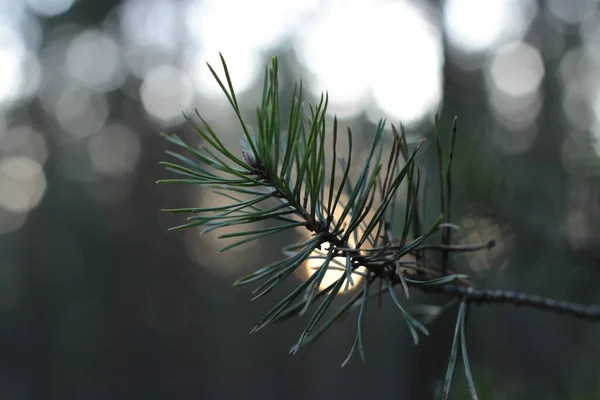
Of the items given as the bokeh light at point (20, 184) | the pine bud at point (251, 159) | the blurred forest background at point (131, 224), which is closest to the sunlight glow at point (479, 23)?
the blurred forest background at point (131, 224)

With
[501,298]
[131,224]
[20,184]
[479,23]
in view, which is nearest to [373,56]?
[479,23]

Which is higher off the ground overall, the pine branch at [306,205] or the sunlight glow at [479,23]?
the sunlight glow at [479,23]

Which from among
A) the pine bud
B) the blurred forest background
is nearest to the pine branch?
the pine bud

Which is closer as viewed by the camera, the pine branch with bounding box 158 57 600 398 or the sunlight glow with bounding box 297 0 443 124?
the pine branch with bounding box 158 57 600 398

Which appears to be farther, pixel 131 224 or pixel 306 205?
pixel 131 224

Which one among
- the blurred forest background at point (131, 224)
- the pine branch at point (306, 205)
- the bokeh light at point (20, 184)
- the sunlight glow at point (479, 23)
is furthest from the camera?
the bokeh light at point (20, 184)

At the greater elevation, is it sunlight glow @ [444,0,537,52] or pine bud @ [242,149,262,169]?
sunlight glow @ [444,0,537,52]

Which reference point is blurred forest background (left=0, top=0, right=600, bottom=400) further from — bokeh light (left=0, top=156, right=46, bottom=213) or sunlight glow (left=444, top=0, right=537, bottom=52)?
sunlight glow (left=444, top=0, right=537, bottom=52)

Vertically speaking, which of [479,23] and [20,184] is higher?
[479,23]

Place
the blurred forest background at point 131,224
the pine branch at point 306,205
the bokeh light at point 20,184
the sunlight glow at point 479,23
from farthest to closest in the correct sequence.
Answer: the bokeh light at point 20,184 < the blurred forest background at point 131,224 < the sunlight glow at point 479,23 < the pine branch at point 306,205

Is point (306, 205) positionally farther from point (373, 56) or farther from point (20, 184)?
point (20, 184)

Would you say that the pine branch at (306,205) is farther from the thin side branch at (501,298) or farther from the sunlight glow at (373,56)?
the sunlight glow at (373,56)

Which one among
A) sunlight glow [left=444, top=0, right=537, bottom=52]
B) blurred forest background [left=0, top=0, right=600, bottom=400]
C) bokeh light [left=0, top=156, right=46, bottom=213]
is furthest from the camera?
bokeh light [left=0, top=156, right=46, bottom=213]
